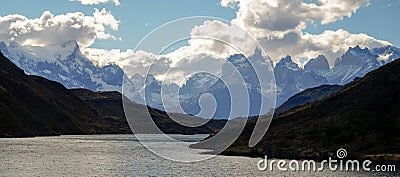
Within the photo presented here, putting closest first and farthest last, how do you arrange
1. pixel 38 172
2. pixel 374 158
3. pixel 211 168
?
pixel 38 172 → pixel 211 168 → pixel 374 158

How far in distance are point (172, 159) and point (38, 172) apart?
176 feet

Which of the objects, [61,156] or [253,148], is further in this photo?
[253,148]

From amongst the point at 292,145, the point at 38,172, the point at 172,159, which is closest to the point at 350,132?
the point at 292,145

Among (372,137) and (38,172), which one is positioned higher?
(372,137)

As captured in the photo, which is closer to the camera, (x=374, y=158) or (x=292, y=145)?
(x=374, y=158)

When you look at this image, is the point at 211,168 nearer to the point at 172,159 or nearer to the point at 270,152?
the point at 172,159

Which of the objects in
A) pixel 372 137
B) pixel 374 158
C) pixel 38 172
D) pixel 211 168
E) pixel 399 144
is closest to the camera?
pixel 38 172

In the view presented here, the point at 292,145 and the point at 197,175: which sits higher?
the point at 292,145

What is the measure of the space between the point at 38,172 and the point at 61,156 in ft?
167

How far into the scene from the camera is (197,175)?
125 meters

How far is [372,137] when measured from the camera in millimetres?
184875

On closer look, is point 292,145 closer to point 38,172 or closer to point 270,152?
point 270,152

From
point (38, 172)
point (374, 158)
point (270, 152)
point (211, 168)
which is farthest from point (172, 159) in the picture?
point (374, 158)

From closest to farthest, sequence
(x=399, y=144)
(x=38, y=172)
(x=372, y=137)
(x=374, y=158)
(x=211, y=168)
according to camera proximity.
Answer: (x=38, y=172) → (x=211, y=168) → (x=374, y=158) → (x=399, y=144) → (x=372, y=137)
